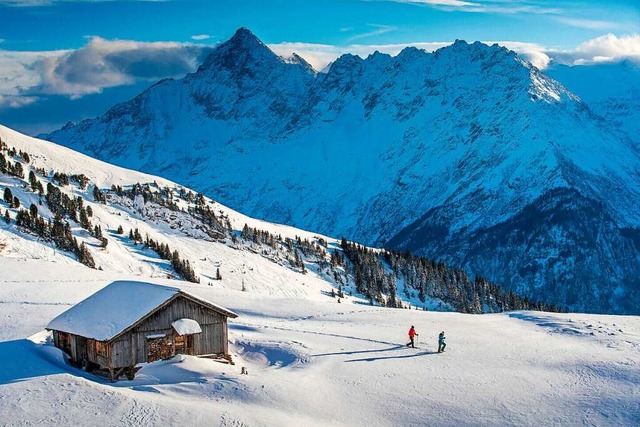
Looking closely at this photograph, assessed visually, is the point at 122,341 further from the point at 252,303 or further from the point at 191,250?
the point at 191,250

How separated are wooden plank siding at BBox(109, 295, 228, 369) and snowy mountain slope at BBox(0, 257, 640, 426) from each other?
1325 mm

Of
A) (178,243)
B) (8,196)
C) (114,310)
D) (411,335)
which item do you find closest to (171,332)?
(114,310)

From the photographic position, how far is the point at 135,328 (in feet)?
138

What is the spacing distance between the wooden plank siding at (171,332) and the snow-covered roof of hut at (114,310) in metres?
0.52

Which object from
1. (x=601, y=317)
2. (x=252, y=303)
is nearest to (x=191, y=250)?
(x=252, y=303)

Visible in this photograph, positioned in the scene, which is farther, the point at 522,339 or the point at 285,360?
the point at 522,339

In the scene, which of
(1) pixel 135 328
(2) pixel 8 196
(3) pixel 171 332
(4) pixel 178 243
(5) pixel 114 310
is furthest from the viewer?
(4) pixel 178 243

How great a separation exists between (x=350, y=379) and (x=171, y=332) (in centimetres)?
1148

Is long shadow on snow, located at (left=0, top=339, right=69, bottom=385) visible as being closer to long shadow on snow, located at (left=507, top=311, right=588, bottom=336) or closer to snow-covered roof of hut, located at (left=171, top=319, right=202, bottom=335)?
snow-covered roof of hut, located at (left=171, top=319, right=202, bottom=335)

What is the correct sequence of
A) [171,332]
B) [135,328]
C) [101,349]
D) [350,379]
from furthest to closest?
[171,332]
[135,328]
[101,349]
[350,379]

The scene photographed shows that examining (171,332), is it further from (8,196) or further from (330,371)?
(8,196)

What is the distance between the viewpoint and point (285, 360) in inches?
1752

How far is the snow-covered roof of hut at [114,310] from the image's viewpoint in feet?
137

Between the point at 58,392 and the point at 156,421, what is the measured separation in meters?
6.17
